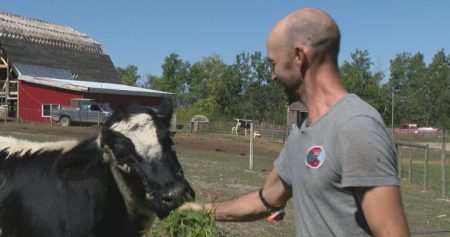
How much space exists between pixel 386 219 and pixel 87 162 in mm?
3229

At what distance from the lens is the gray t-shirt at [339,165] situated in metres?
2.45

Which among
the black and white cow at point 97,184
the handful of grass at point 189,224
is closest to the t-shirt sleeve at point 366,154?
the handful of grass at point 189,224

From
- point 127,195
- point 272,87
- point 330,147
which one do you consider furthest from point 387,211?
point 272,87

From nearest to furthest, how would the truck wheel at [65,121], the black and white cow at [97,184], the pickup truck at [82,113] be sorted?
the black and white cow at [97,184], the pickup truck at [82,113], the truck wheel at [65,121]

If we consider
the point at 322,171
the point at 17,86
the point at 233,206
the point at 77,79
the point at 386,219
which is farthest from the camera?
the point at 77,79

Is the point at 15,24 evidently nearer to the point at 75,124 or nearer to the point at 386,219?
the point at 75,124

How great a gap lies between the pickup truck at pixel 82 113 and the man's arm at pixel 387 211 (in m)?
42.2

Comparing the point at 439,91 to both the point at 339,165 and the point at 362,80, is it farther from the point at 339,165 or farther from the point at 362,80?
the point at 339,165

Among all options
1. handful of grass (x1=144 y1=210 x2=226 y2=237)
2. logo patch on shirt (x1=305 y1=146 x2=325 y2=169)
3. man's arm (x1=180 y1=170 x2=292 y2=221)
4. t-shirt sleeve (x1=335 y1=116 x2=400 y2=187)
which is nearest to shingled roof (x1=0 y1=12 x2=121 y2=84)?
handful of grass (x1=144 y1=210 x2=226 y2=237)

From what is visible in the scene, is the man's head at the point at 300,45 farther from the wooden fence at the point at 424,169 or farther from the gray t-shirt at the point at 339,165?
the wooden fence at the point at 424,169

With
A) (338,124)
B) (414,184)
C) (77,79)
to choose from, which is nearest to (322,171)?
(338,124)

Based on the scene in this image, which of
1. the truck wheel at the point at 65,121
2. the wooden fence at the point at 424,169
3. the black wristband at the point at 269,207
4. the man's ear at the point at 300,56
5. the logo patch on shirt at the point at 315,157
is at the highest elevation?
the man's ear at the point at 300,56

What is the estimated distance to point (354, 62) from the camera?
100188 millimetres

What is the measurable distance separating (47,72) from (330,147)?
5584 centimetres
